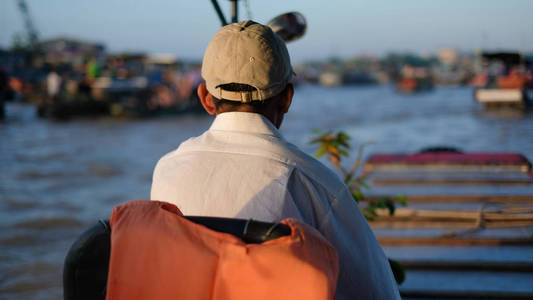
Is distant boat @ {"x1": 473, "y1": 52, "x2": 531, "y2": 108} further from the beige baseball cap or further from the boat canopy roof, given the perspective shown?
the beige baseball cap

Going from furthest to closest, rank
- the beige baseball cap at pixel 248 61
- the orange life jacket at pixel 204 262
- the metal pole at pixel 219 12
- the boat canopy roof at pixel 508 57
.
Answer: the boat canopy roof at pixel 508 57, the metal pole at pixel 219 12, the beige baseball cap at pixel 248 61, the orange life jacket at pixel 204 262

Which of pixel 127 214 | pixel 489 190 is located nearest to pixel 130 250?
pixel 127 214

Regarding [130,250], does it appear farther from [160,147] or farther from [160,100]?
[160,100]

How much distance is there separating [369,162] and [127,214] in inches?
178

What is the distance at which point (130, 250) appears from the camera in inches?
39.9

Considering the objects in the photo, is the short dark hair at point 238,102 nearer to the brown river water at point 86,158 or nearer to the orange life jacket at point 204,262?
the orange life jacket at point 204,262

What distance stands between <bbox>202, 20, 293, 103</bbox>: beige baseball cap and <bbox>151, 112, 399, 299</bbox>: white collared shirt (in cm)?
8

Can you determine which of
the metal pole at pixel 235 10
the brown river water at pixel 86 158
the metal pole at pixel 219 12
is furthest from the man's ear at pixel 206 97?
the brown river water at pixel 86 158

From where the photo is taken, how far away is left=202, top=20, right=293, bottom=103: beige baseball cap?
1.19m

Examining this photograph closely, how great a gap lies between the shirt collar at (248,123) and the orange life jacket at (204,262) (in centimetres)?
28

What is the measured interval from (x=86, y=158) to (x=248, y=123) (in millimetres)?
11404

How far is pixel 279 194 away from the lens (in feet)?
3.72

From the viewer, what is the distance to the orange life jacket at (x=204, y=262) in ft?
3.04

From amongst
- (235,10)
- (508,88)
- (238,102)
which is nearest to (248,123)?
(238,102)
